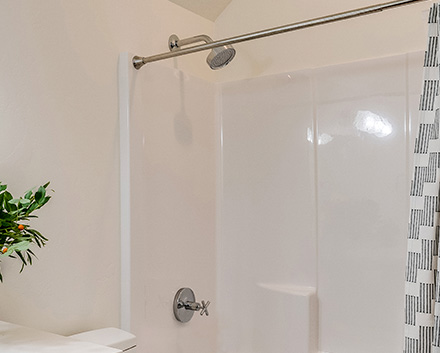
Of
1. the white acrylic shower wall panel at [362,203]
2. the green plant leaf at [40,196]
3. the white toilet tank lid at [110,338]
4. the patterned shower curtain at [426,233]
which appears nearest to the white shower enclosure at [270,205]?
the white acrylic shower wall panel at [362,203]

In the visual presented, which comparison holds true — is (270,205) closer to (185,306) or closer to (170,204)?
(170,204)

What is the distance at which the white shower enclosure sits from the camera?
207cm

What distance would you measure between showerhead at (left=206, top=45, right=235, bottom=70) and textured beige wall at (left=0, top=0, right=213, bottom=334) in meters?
0.30

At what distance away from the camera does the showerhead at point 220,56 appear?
77.9 inches

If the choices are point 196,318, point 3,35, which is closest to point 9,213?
point 3,35

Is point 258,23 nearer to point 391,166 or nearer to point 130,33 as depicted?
point 130,33

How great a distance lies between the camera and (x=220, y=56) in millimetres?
1999

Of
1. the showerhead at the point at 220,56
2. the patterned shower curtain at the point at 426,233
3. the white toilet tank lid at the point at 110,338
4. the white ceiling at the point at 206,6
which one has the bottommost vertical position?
the white toilet tank lid at the point at 110,338

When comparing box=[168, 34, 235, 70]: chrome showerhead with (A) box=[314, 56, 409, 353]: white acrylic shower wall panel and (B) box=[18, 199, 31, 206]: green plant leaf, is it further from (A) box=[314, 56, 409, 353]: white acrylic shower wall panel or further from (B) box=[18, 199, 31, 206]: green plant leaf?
(B) box=[18, 199, 31, 206]: green plant leaf

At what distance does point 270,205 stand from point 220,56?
662 mm

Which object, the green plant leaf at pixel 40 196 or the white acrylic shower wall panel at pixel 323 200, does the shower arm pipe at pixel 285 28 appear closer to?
the white acrylic shower wall panel at pixel 323 200

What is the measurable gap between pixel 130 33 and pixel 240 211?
84 centimetres

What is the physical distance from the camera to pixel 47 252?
174 centimetres

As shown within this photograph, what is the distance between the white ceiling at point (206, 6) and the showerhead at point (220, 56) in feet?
1.54
